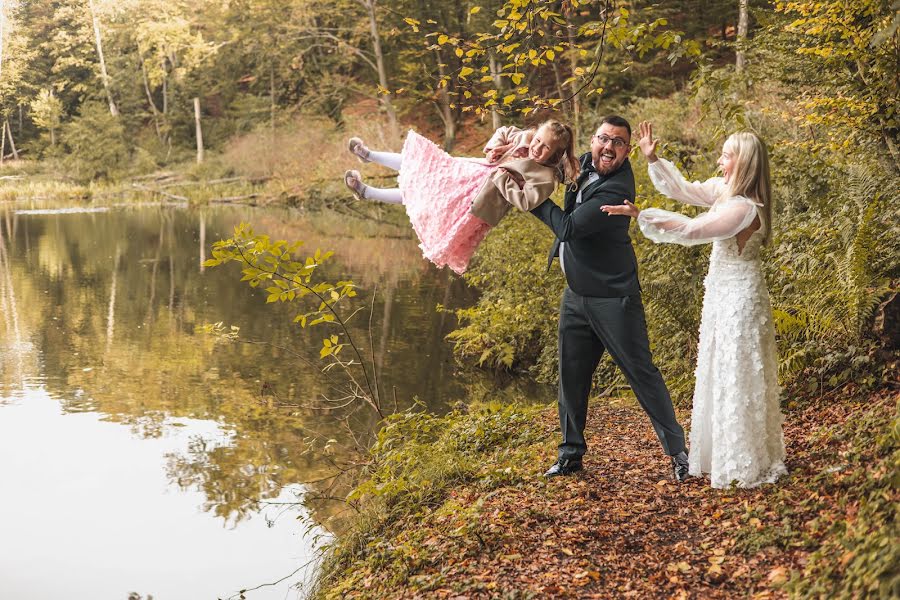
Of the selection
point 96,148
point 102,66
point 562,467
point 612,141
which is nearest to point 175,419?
point 562,467

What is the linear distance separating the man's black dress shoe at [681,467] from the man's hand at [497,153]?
1.81 meters

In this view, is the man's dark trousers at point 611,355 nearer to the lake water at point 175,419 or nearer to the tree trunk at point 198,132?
the lake water at point 175,419

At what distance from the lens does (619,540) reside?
4008mm

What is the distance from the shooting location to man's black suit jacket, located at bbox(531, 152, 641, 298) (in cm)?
417

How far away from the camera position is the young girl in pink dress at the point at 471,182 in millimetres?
4074

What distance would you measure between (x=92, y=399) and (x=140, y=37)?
3514 centimetres

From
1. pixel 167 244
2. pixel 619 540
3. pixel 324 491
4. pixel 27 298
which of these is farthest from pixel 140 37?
pixel 619 540

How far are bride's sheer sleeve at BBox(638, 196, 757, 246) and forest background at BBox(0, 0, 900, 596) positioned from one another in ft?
3.66

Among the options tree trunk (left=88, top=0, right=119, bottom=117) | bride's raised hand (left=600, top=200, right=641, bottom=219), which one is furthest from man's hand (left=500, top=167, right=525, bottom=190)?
tree trunk (left=88, top=0, right=119, bottom=117)

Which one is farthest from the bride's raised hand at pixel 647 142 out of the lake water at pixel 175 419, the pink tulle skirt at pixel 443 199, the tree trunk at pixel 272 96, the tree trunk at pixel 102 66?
the tree trunk at pixel 102 66

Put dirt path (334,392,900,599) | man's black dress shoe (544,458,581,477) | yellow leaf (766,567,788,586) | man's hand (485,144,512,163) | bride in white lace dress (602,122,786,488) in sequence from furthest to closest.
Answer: man's black dress shoe (544,458,581,477), man's hand (485,144,512,163), bride in white lace dress (602,122,786,488), dirt path (334,392,900,599), yellow leaf (766,567,788,586)

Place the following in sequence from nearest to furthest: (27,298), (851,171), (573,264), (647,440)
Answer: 1. (573,264)
2. (647,440)
3. (851,171)
4. (27,298)

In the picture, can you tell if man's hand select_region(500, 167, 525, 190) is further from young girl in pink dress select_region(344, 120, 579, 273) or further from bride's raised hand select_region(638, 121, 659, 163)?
bride's raised hand select_region(638, 121, 659, 163)

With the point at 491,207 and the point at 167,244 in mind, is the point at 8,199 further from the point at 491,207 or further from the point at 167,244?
the point at 491,207
